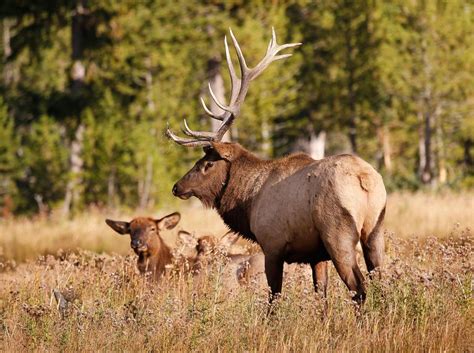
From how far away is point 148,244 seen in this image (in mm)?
12398

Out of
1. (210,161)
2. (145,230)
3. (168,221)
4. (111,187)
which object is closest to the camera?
(210,161)

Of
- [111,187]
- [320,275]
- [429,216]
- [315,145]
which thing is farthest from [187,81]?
[320,275]

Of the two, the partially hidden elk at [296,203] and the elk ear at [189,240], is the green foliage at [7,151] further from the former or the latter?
the partially hidden elk at [296,203]

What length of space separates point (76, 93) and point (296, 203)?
69.2 ft

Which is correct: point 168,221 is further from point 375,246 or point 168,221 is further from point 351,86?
point 351,86

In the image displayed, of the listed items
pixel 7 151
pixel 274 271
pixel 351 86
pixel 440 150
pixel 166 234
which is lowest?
pixel 440 150

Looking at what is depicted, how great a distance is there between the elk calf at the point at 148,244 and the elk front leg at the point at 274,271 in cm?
278

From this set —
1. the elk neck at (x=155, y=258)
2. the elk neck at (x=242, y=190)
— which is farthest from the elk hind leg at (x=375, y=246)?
the elk neck at (x=155, y=258)

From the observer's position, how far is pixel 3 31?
164 feet

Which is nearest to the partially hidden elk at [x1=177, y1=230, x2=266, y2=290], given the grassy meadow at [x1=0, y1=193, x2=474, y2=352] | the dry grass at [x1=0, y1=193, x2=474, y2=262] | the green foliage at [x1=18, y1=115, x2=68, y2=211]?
the grassy meadow at [x1=0, y1=193, x2=474, y2=352]

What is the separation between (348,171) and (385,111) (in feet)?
87.1

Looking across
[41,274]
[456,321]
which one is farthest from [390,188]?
[456,321]

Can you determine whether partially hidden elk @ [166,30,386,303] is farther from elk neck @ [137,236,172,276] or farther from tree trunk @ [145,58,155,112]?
tree trunk @ [145,58,155,112]

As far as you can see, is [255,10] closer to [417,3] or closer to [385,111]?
[417,3]
